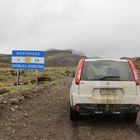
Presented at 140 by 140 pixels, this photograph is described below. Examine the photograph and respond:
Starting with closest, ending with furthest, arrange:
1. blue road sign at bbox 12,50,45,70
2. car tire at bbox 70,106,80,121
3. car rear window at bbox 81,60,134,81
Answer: car rear window at bbox 81,60,134,81, car tire at bbox 70,106,80,121, blue road sign at bbox 12,50,45,70

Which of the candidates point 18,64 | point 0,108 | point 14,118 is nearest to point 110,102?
point 14,118

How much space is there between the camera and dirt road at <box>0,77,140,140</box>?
402 inches

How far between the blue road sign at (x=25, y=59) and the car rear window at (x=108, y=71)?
61.0 feet

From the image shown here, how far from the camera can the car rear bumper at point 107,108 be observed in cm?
1102

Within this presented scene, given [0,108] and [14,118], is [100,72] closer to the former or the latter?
[14,118]

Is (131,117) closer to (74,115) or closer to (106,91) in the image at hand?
(106,91)

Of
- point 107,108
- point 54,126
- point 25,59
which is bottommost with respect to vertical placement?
point 54,126

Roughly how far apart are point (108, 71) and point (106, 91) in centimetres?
64

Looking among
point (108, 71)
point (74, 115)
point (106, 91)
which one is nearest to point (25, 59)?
point (74, 115)

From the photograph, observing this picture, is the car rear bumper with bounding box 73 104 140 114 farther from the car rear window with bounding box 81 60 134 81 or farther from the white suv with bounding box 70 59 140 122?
the car rear window with bounding box 81 60 134 81

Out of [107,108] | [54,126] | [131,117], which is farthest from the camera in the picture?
[131,117]

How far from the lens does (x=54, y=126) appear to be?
11.5 meters

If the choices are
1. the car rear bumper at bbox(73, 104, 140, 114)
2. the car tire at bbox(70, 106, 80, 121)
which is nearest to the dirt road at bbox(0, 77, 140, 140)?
the car tire at bbox(70, 106, 80, 121)

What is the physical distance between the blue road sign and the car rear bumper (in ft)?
62.8
